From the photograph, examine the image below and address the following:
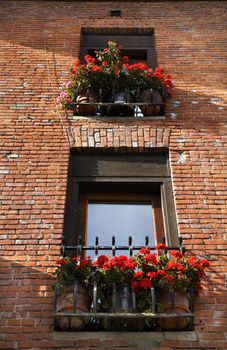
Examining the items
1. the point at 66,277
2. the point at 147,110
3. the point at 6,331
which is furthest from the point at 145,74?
the point at 6,331

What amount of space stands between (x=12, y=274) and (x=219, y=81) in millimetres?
5307

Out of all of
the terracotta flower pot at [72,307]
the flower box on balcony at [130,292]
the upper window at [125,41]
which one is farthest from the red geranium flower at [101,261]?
the upper window at [125,41]

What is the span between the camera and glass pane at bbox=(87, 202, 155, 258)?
6.29m

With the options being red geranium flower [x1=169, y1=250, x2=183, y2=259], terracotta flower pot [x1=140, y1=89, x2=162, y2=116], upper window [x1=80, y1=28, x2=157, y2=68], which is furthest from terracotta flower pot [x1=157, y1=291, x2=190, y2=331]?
upper window [x1=80, y1=28, x2=157, y2=68]

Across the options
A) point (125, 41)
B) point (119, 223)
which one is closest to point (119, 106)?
point (119, 223)

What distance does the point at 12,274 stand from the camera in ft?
18.6

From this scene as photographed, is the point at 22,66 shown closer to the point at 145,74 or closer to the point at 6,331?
the point at 145,74

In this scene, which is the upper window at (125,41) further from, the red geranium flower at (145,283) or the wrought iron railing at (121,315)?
the wrought iron railing at (121,315)

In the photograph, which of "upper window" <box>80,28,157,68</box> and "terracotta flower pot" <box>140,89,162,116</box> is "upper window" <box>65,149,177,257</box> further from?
"upper window" <box>80,28,157,68</box>

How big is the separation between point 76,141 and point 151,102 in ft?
4.92

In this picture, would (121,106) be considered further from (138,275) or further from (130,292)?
(130,292)

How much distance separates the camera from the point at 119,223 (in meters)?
6.53

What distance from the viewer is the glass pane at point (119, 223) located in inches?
247

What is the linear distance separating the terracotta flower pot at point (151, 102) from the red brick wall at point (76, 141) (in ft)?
0.65
